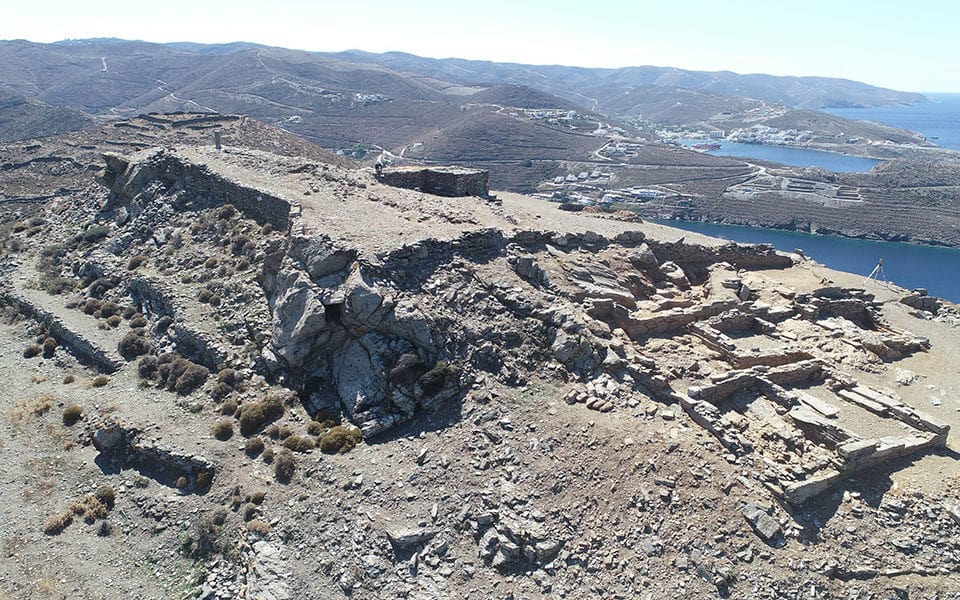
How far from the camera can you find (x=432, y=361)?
68.5 feet

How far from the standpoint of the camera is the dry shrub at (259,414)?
68.1 ft

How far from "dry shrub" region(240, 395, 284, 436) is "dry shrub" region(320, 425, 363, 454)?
2.58m

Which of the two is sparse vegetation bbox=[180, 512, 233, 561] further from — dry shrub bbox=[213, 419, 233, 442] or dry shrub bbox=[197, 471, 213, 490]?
dry shrub bbox=[213, 419, 233, 442]

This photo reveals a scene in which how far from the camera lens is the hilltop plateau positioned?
15.6 metres

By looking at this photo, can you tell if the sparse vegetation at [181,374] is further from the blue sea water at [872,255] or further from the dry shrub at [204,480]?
the blue sea water at [872,255]

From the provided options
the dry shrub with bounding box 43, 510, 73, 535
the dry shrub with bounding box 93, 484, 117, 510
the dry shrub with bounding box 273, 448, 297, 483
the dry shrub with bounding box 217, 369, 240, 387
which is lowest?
the dry shrub with bounding box 43, 510, 73, 535

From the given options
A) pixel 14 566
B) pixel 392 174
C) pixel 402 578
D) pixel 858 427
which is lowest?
pixel 14 566

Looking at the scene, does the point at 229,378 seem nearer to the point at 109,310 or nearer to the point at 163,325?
the point at 163,325

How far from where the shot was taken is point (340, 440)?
1947cm

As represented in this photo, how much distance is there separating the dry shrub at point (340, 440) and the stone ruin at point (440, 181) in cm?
1813

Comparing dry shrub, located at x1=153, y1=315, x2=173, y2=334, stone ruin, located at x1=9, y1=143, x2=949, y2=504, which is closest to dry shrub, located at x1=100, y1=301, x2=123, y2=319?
stone ruin, located at x1=9, y1=143, x2=949, y2=504

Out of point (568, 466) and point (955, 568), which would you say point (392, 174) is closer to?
point (568, 466)

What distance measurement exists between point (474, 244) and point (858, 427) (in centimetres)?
1534

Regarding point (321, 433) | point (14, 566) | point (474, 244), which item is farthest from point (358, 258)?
point (14, 566)
